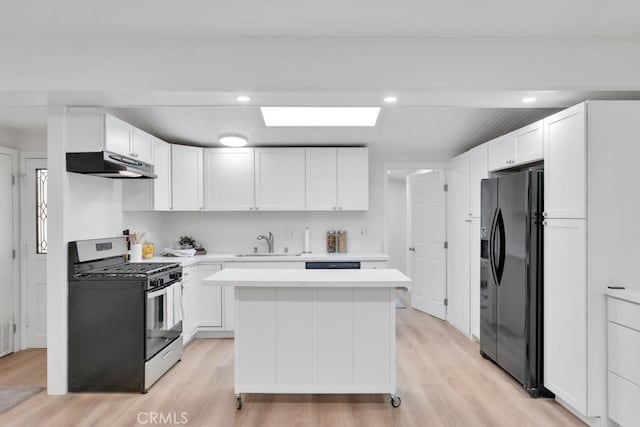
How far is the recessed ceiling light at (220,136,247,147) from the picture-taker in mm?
4359

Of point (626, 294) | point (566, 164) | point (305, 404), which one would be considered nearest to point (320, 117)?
point (566, 164)

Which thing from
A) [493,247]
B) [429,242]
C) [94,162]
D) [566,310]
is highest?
[94,162]

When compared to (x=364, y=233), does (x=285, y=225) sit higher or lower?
higher

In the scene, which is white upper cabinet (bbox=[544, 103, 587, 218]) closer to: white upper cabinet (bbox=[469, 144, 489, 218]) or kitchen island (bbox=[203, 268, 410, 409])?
white upper cabinet (bbox=[469, 144, 489, 218])

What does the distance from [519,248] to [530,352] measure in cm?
82

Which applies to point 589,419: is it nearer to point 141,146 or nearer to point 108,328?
point 108,328

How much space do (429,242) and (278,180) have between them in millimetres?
2340

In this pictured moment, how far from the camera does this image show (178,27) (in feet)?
8.04

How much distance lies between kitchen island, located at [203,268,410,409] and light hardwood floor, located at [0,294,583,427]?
6.1 inches

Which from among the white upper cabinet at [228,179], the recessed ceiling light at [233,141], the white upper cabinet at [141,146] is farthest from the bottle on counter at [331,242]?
the white upper cabinet at [141,146]

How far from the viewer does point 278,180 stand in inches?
189

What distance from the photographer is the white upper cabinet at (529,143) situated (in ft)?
9.93

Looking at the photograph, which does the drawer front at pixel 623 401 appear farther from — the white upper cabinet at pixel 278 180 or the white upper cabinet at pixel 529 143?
the white upper cabinet at pixel 278 180

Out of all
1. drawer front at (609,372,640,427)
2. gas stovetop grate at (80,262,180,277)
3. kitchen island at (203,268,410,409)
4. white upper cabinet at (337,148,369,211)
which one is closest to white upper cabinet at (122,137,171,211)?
gas stovetop grate at (80,262,180,277)
